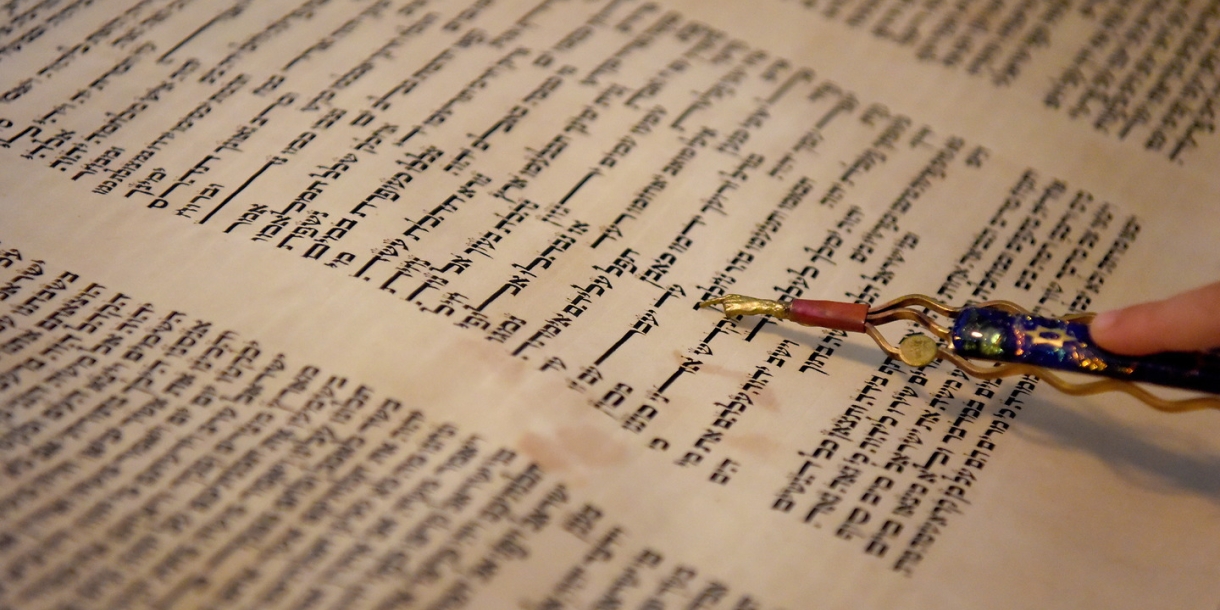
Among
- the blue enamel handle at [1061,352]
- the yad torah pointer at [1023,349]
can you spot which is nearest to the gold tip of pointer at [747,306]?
the yad torah pointer at [1023,349]

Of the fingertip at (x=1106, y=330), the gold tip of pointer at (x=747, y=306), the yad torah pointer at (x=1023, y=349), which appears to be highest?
the fingertip at (x=1106, y=330)

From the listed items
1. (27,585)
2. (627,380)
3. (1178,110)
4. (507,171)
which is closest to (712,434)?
(627,380)

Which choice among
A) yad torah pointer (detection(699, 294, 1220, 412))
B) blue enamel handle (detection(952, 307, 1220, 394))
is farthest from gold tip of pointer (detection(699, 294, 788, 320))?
blue enamel handle (detection(952, 307, 1220, 394))

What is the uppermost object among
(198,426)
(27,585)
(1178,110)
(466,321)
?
(1178,110)

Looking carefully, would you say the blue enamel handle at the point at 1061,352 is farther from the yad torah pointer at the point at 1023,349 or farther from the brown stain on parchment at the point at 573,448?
the brown stain on parchment at the point at 573,448

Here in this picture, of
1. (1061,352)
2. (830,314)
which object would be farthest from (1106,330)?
(830,314)

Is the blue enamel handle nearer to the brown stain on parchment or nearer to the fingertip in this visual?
the fingertip

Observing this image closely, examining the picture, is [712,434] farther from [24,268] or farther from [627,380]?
[24,268]

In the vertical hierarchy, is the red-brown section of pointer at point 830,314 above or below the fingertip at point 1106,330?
below
